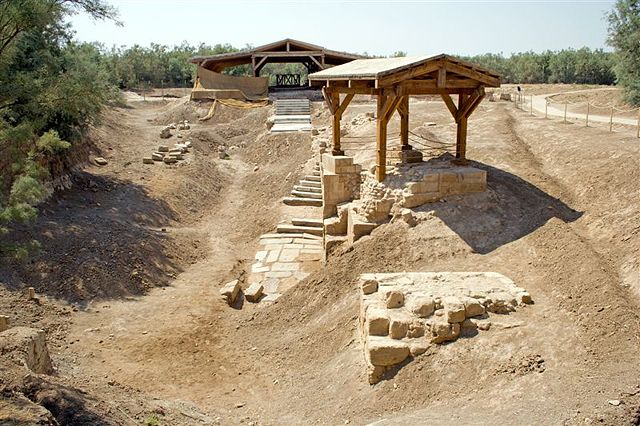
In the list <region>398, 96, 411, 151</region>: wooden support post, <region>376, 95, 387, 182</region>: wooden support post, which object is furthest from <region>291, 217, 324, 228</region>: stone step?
<region>376, 95, 387, 182</region>: wooden support post

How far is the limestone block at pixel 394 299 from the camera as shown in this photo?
7914 mm

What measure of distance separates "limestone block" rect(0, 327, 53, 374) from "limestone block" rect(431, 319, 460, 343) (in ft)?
17.0

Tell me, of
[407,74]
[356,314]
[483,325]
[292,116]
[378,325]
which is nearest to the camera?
[483,325]

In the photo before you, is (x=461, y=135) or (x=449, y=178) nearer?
(x=449, y=178)

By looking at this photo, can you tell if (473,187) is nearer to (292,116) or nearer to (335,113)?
(335,113)

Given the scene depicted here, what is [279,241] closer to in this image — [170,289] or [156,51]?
[170,289]

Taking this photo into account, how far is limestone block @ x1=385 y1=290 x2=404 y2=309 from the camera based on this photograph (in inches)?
312

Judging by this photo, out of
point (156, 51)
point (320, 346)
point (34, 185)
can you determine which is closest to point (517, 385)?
point (320, 346)

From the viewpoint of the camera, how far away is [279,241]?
15477 millimetres

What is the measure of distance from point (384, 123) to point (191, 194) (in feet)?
30.5

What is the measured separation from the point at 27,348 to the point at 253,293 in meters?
5.45

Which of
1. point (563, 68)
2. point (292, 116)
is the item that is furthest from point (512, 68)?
point (292, 116)

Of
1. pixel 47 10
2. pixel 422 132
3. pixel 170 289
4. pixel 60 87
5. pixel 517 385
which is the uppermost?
pixel 47 10

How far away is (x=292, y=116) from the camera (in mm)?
28797
